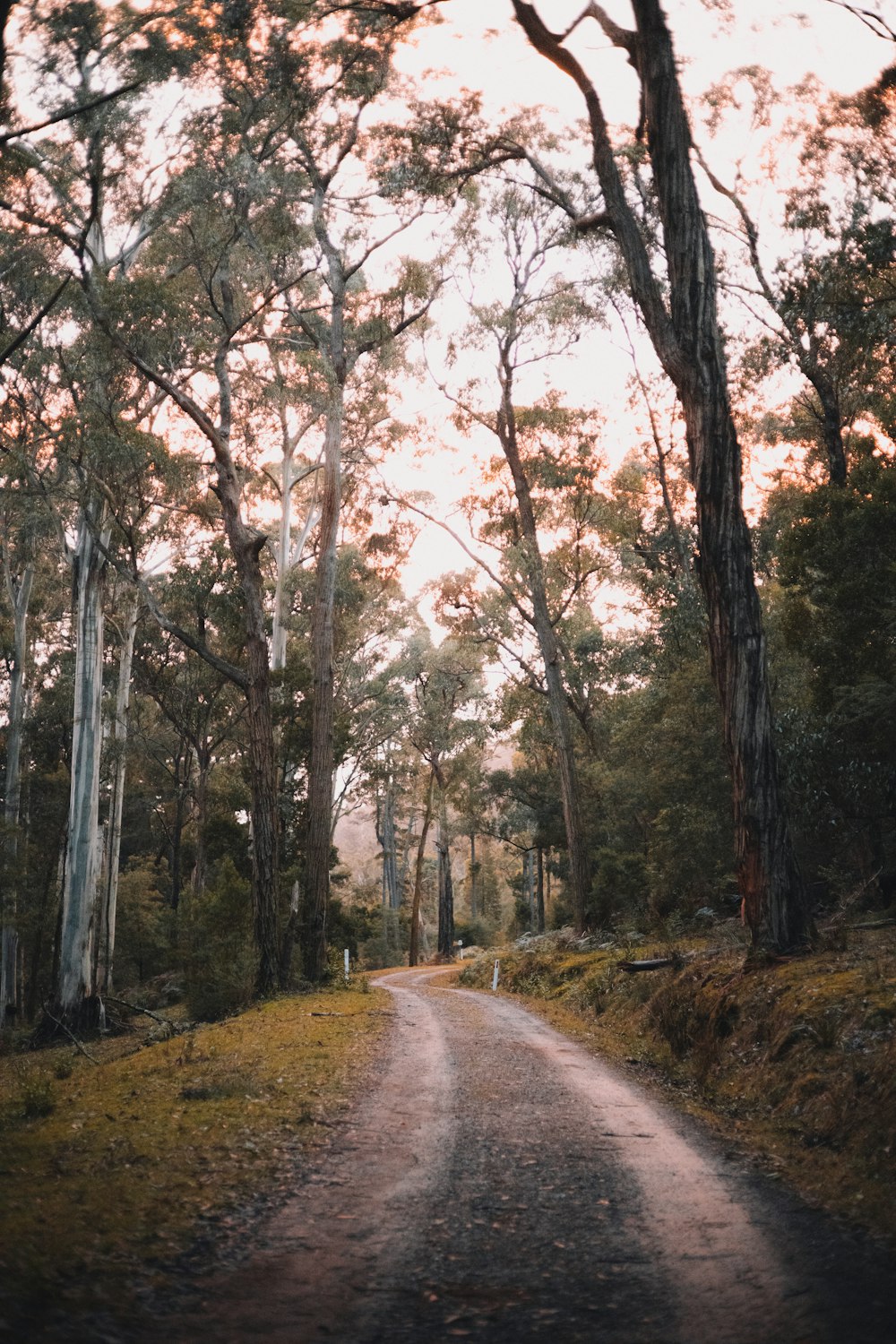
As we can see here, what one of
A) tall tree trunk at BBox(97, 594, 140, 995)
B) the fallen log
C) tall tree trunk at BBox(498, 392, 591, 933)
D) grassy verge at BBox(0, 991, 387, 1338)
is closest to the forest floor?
grassy verge at BBox(0, 991, 387, 1338)

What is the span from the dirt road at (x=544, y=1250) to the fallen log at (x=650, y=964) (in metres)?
6.02

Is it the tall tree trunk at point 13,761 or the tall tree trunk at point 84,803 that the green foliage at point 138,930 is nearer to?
the tall tree trunk at point 13,761

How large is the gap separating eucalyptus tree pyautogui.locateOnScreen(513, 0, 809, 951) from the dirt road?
3.58 meters

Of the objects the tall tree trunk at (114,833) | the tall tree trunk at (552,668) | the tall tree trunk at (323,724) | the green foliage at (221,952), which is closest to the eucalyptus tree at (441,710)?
the tall tree trunk at (114,833)

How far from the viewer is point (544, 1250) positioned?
3.91 m

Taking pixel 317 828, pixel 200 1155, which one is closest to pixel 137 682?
pixel 317 828

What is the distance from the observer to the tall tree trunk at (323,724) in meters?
19.0

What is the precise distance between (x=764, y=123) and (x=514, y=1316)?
21014 millimetres

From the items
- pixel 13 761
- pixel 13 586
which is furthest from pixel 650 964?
pixel 13 586

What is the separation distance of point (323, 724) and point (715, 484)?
37.7 feet

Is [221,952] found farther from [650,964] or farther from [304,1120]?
[304,1120]

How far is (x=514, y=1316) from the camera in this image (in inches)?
128

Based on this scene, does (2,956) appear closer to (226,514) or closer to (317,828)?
(317,828)

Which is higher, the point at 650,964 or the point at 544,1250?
the point at 544,1250
